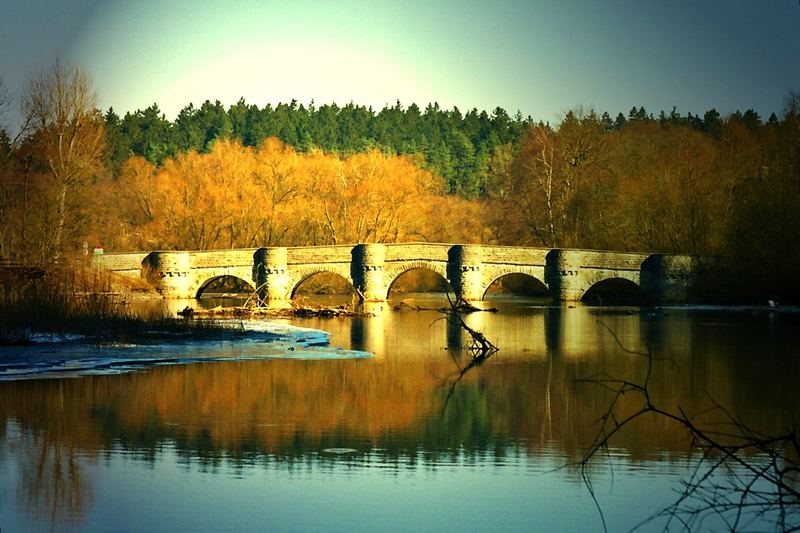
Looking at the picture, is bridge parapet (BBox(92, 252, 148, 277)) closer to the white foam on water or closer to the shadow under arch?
the shadow under arch

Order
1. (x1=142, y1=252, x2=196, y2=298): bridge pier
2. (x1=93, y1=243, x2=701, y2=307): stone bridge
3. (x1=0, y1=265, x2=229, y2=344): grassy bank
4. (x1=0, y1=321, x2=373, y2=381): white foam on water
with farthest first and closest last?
(x1=142, y1=252, x2=196, y2=298): bridge pier → (x1=93, y1=243, x2=701, y2=307): stone bridge → (x1=0, y1=265, x2=229, y2=344): grassy bank → (x1=0, y1=321, x2=373, y2=381): white foam on water

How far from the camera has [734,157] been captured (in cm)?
5934

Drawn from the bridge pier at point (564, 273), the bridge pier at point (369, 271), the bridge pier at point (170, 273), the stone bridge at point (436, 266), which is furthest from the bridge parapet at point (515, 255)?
the bridge pier at point (170, 273)

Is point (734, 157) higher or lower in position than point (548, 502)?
higher

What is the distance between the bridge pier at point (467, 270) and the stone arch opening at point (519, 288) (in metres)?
8.85

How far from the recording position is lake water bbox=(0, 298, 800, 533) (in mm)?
10383

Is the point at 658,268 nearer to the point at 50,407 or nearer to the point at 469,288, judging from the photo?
the point at 469,288

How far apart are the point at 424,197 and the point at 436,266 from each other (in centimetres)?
2141

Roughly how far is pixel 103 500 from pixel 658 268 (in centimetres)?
3869

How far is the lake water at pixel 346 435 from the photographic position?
1038cm

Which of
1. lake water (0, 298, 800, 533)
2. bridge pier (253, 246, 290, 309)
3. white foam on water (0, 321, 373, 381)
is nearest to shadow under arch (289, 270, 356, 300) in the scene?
bridge pier (253, 246, 290, 309)

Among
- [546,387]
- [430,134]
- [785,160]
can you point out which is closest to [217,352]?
[546,387]

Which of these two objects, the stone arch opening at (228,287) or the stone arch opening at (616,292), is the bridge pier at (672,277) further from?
the stone arch opening at (228,287)

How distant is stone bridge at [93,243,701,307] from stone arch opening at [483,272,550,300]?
28.2 ft
